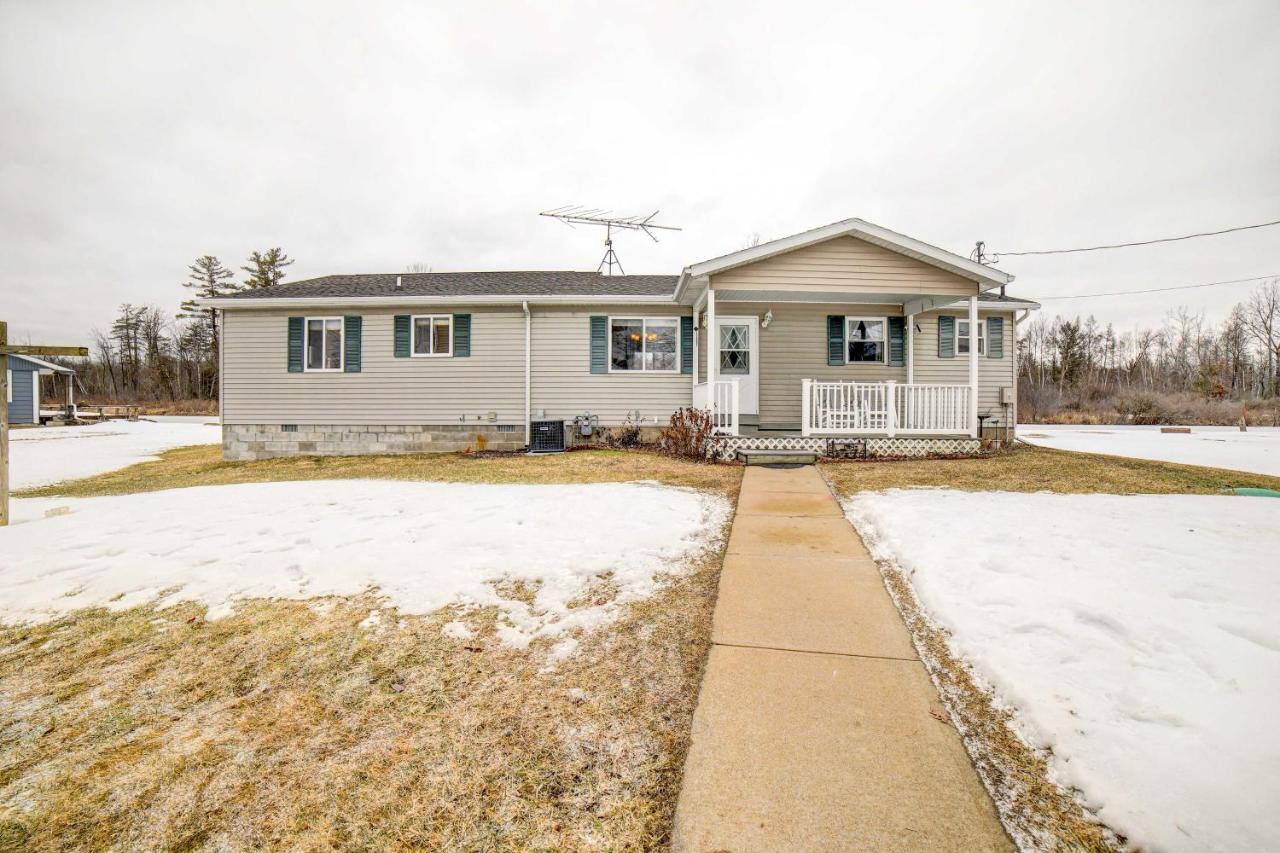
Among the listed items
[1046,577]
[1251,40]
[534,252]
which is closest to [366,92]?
[1046,577]

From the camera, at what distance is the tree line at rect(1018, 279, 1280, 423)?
2372 cm

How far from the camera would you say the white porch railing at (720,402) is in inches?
373

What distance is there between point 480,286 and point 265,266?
37.1m

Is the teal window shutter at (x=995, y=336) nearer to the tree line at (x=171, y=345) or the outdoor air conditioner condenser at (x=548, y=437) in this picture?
the outdoor air conditioner condenser at (x=548, y=437)

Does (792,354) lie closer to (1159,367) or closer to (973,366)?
(973,366)

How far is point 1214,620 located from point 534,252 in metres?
47.1

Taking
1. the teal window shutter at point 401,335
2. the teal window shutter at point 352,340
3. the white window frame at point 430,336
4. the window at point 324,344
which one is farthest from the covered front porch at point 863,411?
the window at point 324,344

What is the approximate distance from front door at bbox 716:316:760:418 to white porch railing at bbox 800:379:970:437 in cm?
152

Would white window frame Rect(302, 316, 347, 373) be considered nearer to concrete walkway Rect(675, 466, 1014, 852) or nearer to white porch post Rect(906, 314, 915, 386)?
concrete walkway Rect(675, 466, 1014, 852)

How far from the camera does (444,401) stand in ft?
38.1

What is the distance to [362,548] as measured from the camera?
4.05 meters

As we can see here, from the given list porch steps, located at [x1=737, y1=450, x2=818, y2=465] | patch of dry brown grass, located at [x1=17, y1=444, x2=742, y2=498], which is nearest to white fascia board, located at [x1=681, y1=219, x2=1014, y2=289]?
porch steps, located at [x1=737, y1=450, x2=818, y2=465]

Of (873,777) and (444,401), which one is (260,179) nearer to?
(444,401)

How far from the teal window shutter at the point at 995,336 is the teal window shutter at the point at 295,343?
1641cm
